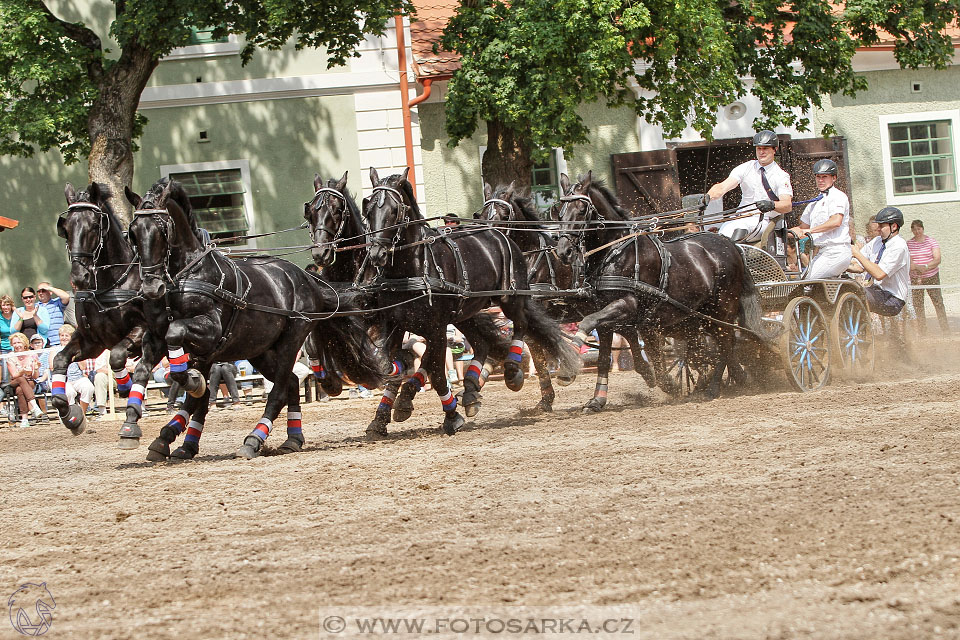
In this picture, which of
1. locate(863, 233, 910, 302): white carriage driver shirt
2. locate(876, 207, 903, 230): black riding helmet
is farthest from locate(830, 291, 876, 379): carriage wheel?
locate(876, 207, 903, 230): black riding helmet

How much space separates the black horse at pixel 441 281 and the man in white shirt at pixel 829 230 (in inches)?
104

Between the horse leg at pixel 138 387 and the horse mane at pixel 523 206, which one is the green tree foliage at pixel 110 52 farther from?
the horse leg at pixel 138 387

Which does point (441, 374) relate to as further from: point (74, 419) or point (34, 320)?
point (34, 320)

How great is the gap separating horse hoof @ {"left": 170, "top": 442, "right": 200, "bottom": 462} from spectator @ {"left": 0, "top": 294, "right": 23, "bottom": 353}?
622 centimetres

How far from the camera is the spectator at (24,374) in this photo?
13.7 meters

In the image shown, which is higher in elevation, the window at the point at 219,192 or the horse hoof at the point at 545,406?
the window at the point at 219,192

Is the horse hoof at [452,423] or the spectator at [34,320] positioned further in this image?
the spectator at [34,320]

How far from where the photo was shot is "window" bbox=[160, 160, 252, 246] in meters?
19.2

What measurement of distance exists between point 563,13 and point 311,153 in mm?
6014

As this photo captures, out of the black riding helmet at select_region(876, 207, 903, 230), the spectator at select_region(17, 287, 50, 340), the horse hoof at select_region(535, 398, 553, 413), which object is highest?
the black riding helmet at select_region(876, 207, 903, 230)

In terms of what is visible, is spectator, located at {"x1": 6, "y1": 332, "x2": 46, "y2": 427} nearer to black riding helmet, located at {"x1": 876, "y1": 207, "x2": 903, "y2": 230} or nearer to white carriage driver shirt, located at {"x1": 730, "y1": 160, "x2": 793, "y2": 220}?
white carriage driver shirt, located at {"x1": 730, "y1": 160, "x2": 793, "y2": 220}


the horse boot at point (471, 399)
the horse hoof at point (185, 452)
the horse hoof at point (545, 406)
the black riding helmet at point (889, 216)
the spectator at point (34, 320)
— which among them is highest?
the black riding helmet at point (889, 216)

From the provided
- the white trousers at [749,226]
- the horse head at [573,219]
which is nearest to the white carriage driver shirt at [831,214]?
the white trousers at [749,226]

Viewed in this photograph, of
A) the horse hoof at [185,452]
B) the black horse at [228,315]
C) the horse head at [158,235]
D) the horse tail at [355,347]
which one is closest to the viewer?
the horse head at [158,235]
